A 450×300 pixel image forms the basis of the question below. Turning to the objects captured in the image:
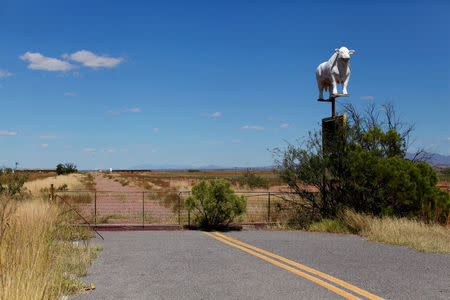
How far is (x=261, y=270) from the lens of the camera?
320 inches

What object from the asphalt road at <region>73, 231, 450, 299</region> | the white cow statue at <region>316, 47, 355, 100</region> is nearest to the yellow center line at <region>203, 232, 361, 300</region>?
the asphalt road at <region>73, 231, 450, 299</region>

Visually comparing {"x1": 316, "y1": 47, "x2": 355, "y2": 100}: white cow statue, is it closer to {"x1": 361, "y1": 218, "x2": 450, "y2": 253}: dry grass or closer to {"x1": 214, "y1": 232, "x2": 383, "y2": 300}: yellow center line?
{"x1": 361, "y1": 218, "x2": 450, "y2": 253}: dry grass

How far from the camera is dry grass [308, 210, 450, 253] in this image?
10.7m

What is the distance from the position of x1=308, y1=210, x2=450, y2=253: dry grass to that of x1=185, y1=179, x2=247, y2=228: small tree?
277 centimetres

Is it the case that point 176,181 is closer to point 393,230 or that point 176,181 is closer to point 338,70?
point 338,70

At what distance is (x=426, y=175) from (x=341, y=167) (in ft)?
8.98

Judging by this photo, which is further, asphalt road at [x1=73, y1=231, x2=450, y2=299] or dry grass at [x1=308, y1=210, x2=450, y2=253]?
dry grass at [x1=308, y1=210, x2=450, y2=253]

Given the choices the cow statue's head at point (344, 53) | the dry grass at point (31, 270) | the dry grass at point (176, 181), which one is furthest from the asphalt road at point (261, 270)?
the cow statue's head at point (344, 53)

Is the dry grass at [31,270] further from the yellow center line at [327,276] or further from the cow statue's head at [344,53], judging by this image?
the cow statue's head at [344,53]

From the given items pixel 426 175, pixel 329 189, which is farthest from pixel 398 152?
pixel 329 189

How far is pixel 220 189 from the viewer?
52.9 feet

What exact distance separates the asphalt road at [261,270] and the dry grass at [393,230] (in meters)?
0.51

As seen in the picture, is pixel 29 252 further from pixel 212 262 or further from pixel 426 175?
pixel 426 175

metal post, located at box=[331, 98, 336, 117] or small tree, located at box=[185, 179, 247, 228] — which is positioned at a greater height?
metal post, located at box=[331, 98, 336, 117]
